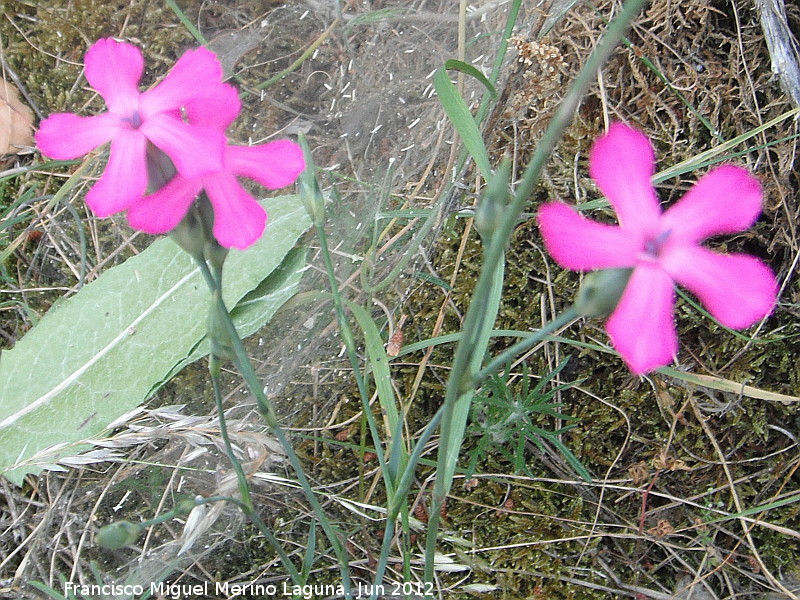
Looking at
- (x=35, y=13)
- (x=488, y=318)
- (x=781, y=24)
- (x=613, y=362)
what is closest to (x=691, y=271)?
(x=488, y=318)

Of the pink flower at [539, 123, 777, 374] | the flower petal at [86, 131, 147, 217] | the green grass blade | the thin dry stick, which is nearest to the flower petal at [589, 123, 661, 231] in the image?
the pink flower at [539, 123, 777, 374]

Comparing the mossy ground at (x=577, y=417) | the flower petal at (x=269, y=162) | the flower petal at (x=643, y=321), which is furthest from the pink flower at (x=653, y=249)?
the mossy ground at (x=577, y=417)

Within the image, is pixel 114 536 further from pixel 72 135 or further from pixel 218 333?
pixel 72 135

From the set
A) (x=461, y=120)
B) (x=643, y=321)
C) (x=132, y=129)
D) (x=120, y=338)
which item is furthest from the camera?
(x=120, y=338)

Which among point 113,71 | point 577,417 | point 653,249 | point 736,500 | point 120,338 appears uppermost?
point 113,71

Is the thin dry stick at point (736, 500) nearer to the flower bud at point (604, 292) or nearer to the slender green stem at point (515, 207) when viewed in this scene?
the slender green stem at point (515, 207)

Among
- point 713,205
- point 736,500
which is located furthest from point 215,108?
point 736,500
